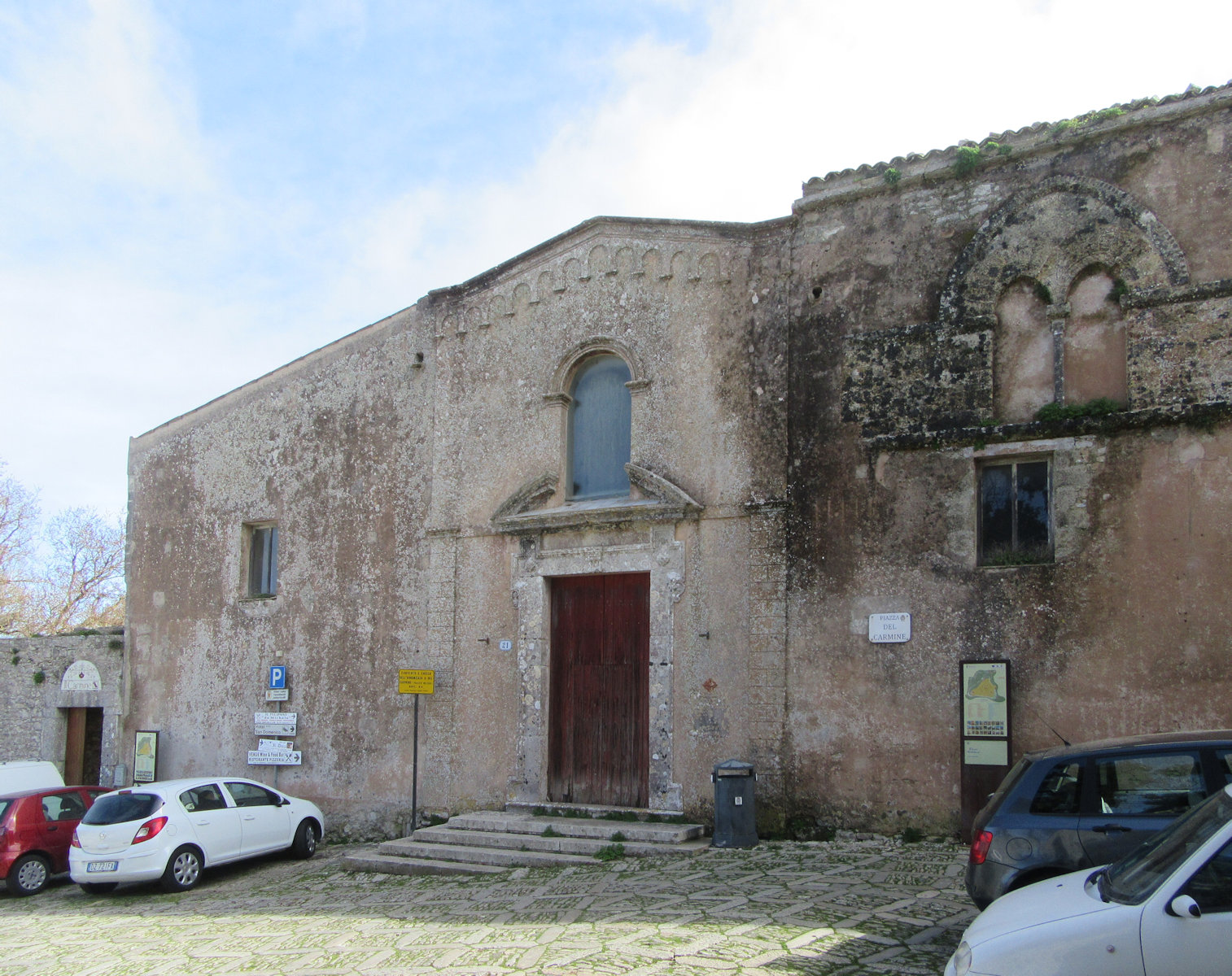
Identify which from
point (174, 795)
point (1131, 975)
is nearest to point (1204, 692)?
point (1131, 975)

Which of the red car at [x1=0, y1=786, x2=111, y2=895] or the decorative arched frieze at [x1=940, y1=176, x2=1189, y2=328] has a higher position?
the decorative arched frieze at [x1=940, y1=176, x2=1189, y2=328]

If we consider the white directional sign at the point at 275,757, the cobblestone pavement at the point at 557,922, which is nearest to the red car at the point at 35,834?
the cobblestone pavement at the point at 557,922

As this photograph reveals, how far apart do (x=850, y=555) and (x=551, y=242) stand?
572cm

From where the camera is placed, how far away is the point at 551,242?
1383 centimetres

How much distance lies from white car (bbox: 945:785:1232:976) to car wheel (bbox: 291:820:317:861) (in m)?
10.1

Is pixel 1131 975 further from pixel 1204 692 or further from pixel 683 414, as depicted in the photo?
pixel 683 414

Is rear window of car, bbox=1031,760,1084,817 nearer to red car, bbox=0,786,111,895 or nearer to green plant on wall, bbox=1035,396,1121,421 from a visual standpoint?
green plant on wall, bbox=1035,396,1121,421

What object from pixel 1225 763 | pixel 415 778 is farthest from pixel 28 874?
pixel 1225 763

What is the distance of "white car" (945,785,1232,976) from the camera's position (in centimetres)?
428

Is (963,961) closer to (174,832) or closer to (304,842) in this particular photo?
(174,832)

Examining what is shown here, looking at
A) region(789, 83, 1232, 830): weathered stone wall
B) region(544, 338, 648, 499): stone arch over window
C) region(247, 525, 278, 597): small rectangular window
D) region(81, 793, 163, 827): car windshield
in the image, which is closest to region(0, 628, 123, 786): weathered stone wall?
region(247, 525, 278, 597): small rectangular window

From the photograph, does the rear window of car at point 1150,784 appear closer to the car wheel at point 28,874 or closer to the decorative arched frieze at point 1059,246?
the decorative arched frieze at point 1059,246

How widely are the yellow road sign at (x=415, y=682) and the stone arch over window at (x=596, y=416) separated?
289cm

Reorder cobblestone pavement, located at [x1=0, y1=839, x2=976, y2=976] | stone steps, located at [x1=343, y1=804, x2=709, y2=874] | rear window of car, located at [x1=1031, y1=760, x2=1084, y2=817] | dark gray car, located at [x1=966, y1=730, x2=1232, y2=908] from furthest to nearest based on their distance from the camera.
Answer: stone steps, located at [x1=343, y1=804, x2=709, y2=874], cobblestone pavement, located at [x1=0, y1=839, x2=976, y2=976], rear window of car, located at [x1=1031, y1=760, x2=1084, y2=817], dark gray car, located at [x1=966, y1=730, x2=1232, y2=908]
